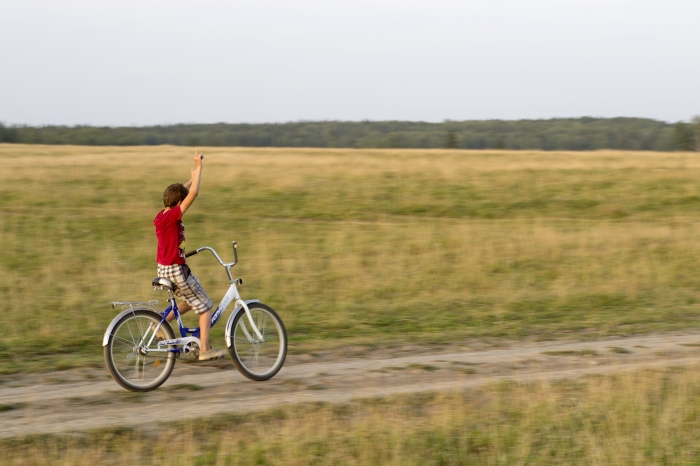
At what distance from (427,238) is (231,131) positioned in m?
121

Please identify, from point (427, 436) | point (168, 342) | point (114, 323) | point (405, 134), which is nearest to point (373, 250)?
point (168, 342)

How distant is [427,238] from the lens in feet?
72.9

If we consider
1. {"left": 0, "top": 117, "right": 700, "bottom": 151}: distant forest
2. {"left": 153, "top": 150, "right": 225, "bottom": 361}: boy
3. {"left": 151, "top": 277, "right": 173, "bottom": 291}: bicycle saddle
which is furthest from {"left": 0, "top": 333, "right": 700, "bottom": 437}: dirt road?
{"left": 0, "top": 117, "right": 700, "bottom": 151}: distant forest

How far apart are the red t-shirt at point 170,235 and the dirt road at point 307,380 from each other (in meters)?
1.33

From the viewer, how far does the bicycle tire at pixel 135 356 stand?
26.8 feet

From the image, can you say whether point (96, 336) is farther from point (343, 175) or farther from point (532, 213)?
point (343, 175)

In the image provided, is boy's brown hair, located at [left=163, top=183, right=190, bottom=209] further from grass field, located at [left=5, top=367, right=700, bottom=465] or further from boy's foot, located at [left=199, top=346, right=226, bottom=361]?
grass field, located at [left=5, top=367, right=700, bottom=465]

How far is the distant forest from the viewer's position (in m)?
103

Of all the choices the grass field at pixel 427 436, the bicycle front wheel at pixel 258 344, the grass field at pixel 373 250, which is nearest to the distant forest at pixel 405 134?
the grass field at pixel 373 250

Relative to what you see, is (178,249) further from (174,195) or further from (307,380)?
(307,380)

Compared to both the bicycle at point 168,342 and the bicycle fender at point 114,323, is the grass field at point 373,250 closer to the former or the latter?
the bicycle at point 168,342

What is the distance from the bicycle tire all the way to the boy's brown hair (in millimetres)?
1075

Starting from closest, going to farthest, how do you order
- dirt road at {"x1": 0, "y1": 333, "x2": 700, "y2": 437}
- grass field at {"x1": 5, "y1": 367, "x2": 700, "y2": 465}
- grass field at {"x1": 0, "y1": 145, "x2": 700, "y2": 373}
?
grass field at {"x1": 5, "y1": 367, "x2": 700, "y2": 465}, dirt road at {"x1": 0, "y1": 333, "x2": 700, "y2": 437}, grass field at {"x1": 0, "y1": 145, "x2": 700, "y2": 373}

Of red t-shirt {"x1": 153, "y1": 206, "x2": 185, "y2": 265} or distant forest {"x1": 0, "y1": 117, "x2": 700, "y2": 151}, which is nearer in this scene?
red t-shirt {"x1": 153, "y1": 206, "x2": 185, "y2": 265}
